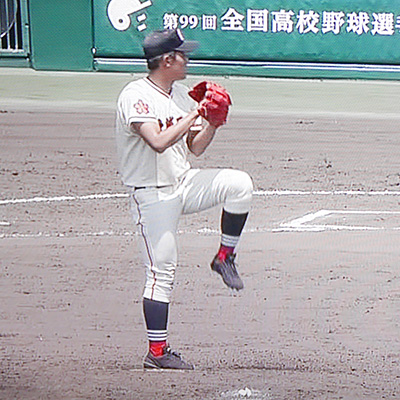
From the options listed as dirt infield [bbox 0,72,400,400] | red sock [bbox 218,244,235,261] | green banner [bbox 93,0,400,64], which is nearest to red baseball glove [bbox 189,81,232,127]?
red sock [bbox 218,244,235,261]

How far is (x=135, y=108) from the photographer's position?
4.53m

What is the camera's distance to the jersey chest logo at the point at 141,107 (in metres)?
4.52

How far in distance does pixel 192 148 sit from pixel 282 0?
15825mm

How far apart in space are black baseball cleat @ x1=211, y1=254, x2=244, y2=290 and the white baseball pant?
0.26 meters

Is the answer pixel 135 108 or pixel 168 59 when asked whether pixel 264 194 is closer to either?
pixel 168 59

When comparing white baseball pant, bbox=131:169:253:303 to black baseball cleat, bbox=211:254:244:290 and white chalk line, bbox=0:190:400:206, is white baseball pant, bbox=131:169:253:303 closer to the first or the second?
black baseball cleat, bbox=211:254:244:290

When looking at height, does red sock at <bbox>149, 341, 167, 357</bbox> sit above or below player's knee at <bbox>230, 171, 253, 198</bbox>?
below

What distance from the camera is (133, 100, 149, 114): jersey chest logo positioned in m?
4.52

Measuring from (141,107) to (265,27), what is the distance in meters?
16.2

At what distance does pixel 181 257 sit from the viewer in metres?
7.69

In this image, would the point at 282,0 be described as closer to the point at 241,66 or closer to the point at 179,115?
the point at 241,66

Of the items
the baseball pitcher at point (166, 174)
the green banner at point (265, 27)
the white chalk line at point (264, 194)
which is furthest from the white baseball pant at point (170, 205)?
the green banner at point (265, 27)

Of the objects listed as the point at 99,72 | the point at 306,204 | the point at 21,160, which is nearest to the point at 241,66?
the point at 99,72

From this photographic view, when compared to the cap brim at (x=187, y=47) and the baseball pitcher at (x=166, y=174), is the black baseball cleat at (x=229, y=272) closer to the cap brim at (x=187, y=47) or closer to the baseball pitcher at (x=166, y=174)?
the baseball pitcher at (x=166, y=174)
